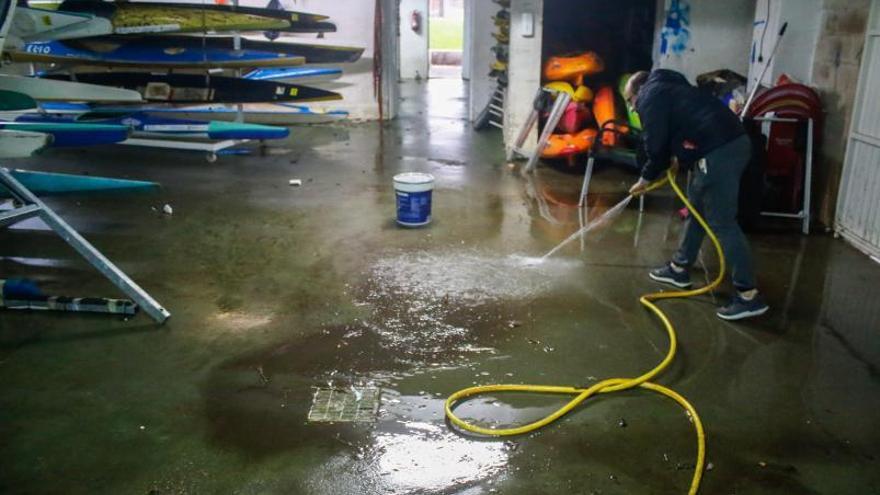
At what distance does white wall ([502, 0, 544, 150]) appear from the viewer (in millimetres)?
7207

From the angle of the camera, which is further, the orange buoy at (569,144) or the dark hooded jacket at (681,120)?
the orange buoy at (569,144)

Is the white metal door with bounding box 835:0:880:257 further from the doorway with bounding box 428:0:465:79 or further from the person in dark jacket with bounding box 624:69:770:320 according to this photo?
the doorway with bounding box 428:0:465:79

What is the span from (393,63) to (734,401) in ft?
26.7

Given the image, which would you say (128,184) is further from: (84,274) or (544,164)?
(544,164)

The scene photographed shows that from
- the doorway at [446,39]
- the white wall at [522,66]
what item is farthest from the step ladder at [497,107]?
the doorway at [446,39]

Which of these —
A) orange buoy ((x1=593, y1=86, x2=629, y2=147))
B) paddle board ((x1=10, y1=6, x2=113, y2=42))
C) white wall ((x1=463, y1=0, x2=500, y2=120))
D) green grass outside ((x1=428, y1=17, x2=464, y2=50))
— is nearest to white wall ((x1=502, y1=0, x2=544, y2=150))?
orange buoy ((x1=593, y1=86, x2=629, y2=147))

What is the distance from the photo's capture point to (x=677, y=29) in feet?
22.7

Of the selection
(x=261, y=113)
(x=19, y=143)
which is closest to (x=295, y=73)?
(x=261, y=113)

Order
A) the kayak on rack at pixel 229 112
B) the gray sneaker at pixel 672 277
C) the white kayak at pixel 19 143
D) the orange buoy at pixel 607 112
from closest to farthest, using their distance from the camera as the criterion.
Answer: the white kayak at pixel 19 143 → the gray sneaker at pixel 672 277 → the orange buoy at pixel 607 112 → the kayak on rack at pixel 229 112

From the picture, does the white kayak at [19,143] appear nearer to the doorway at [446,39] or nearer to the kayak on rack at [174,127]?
the kayak on rack at [174,127]

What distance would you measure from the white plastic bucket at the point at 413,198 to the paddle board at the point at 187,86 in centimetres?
319

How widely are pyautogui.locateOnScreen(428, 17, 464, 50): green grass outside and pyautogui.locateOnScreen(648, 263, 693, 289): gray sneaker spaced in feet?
71.5

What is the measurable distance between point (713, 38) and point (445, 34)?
21.5 m

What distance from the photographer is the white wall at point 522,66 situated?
7.21 metres
